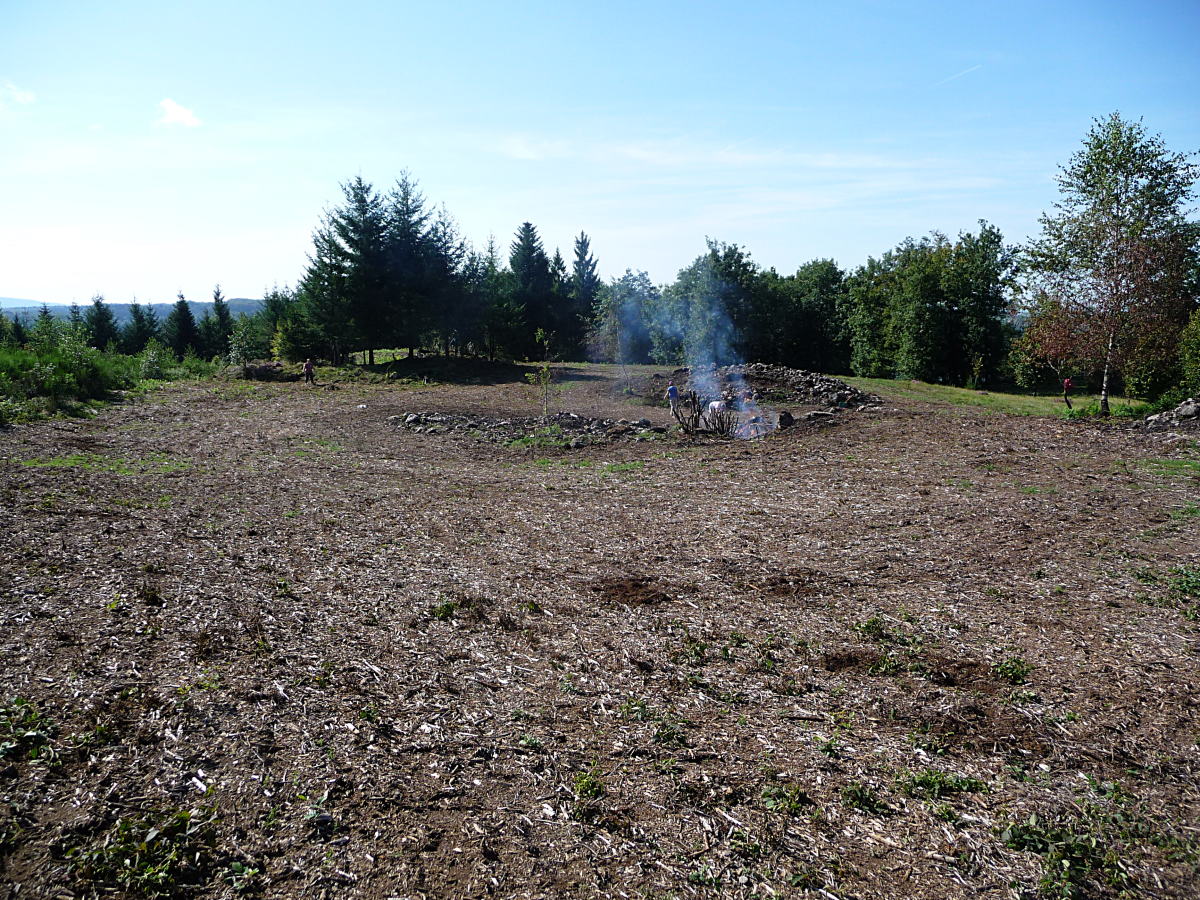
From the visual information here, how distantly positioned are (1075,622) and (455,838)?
570 cm

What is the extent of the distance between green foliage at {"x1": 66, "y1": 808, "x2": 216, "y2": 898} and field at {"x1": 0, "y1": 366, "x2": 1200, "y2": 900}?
0.06 feet

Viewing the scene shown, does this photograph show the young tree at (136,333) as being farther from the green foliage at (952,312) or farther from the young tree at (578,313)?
the green foliage at (952,312)

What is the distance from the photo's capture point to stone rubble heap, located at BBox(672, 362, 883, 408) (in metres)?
20.0

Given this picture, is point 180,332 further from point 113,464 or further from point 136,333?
point 113,464

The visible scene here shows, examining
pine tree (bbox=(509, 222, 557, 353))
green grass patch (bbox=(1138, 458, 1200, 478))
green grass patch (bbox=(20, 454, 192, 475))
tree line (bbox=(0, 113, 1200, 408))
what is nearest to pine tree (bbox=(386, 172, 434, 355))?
tree line (bbox=(0, 113, 1200, 408))

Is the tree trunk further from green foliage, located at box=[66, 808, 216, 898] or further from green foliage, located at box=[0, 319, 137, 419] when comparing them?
green foliage, located at box=[0, 319, 137, 419]

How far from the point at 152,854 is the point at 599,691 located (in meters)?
2.89

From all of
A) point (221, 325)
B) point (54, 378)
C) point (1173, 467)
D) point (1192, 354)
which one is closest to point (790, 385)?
point (1192, 354)

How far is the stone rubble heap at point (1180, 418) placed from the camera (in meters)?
14.1

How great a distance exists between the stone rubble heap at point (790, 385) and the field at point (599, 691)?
30.8 feet

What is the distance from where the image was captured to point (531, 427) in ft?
56.0

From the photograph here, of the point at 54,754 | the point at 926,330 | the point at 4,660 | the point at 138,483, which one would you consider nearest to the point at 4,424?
the point at 138,483

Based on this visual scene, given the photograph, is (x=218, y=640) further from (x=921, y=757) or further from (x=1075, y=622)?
(x=1075, y=622)

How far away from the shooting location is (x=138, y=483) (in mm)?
10508
